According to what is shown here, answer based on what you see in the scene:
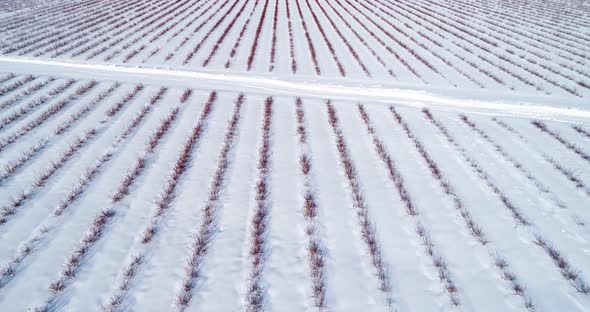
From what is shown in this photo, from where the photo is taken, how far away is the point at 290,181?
21.1ft

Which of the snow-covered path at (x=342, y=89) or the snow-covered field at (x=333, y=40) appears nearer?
the snow-covered path at (x=342, y=89)

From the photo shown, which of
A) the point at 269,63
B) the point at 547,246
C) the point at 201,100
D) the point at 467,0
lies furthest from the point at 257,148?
the point at 467,0

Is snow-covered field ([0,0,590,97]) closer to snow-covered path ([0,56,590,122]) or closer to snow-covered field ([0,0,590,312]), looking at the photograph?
snow-covered field ([0,0,590,312])

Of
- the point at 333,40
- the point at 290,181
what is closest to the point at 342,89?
the point at 290,181

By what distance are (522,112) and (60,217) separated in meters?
9.79

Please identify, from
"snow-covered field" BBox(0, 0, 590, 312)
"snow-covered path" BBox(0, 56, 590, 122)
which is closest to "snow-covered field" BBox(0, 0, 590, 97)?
"snow-covered field" BBox(0, 0, 590, 312)

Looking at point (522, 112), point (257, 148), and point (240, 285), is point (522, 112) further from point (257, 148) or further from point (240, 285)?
point (240, 285)

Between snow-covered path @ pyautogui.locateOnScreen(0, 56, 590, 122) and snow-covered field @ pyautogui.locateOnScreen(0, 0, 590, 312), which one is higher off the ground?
snow-covered path @ pyautogui.locateOnScreen(0, 56, 590, 122)

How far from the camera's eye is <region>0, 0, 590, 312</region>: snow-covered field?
446 centimetres

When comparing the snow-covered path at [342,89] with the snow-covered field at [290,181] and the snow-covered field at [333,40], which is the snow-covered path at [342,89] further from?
the snow-covered field at [333,40]

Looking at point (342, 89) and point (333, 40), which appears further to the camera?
point (333, 40)

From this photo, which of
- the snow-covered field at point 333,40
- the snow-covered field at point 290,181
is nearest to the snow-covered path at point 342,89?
the snow-covered field at point 290,181

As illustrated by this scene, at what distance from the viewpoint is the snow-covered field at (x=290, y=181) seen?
4.46 meters

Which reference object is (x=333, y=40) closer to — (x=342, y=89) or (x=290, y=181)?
(x=342, y=89)
